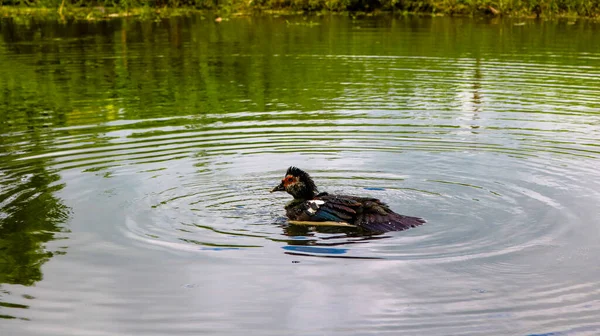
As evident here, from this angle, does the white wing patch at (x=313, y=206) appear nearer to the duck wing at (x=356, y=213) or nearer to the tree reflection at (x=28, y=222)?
the duck wing at (x=356, y=213)

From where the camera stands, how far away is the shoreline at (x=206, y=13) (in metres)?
36.0

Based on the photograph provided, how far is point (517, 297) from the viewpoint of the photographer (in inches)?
274

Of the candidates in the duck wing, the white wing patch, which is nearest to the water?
the duck wing

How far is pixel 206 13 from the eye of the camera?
3994 centimetres

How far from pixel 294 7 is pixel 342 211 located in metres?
33.1

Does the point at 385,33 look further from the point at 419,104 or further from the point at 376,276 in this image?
the point at 376,276

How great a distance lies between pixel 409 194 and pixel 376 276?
2.71 m

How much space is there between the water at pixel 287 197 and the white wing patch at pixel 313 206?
331 millimetres

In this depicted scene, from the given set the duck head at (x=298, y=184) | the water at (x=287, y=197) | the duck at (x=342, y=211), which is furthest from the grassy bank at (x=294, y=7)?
the duck at (x=342, y=211)

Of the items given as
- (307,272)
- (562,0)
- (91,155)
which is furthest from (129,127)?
(562,0)

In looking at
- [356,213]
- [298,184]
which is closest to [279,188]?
[298,184]

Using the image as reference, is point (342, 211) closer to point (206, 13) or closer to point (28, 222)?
point (28, 222)

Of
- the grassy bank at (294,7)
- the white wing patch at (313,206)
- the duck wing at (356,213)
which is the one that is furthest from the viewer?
the grassy bank at (294,7)

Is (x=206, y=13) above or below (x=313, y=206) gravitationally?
above
